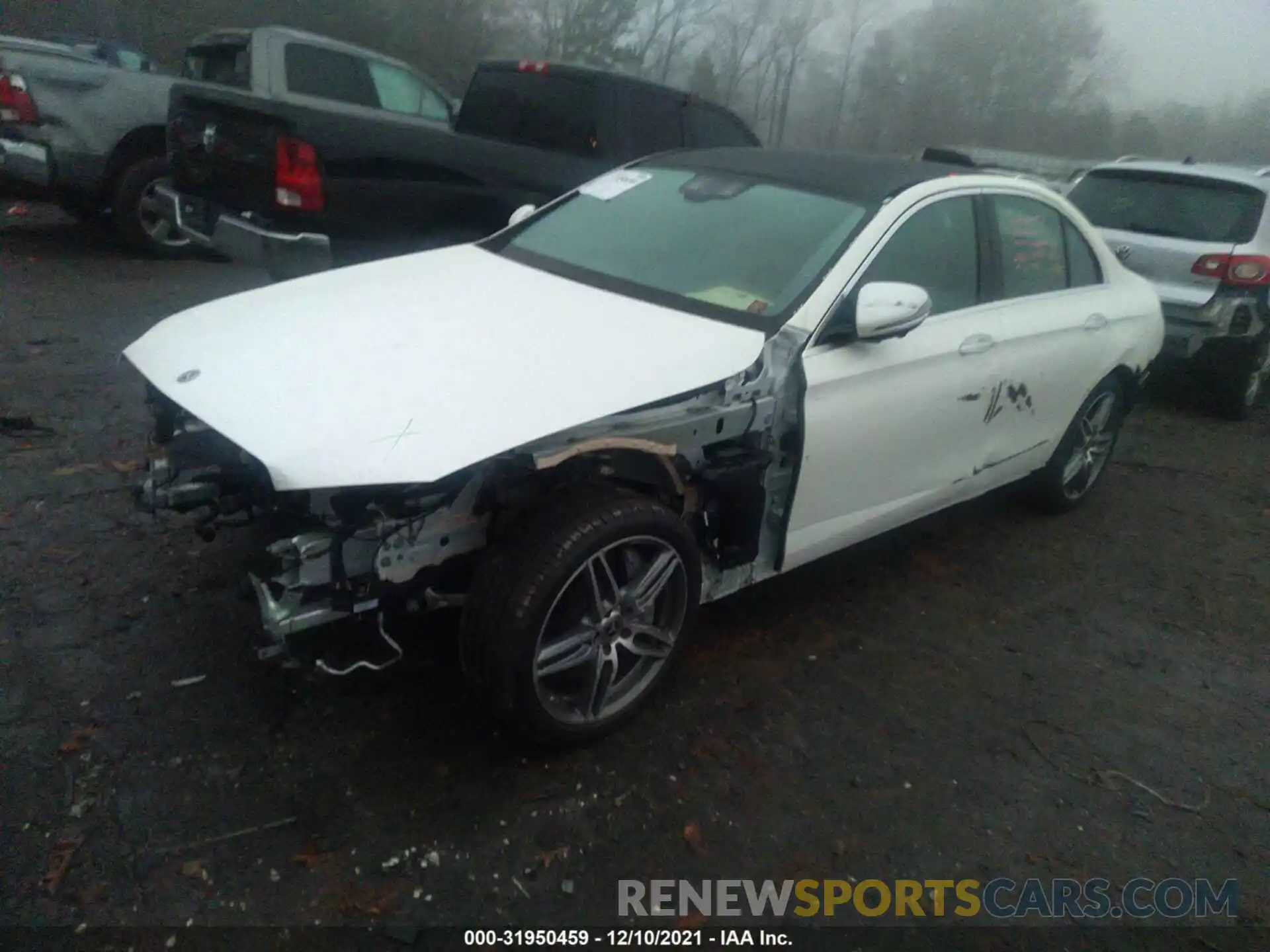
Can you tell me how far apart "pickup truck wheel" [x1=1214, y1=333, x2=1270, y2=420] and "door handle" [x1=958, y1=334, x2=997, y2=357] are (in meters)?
4.16

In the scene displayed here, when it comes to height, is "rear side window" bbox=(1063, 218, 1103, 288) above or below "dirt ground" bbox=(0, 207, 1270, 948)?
above

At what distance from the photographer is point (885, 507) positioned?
135 inches

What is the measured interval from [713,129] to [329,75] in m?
3.44

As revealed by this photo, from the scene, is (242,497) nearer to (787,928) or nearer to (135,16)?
(787,928)

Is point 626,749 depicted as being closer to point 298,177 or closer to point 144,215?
point 298,177

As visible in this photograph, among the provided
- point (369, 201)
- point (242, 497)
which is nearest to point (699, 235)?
point (242, 497)

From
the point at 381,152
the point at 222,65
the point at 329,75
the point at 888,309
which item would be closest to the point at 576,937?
the point at 888,309

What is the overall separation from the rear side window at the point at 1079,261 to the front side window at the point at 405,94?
5739 mm

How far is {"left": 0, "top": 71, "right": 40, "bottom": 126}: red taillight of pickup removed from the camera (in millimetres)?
6816

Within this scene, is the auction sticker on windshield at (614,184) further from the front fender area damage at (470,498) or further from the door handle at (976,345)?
the door handle at (976,345)

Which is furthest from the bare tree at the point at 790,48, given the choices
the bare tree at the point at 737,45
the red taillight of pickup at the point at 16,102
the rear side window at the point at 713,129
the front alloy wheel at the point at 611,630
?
the front alloy wheel at the point at 611,630

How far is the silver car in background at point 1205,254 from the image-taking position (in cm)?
625

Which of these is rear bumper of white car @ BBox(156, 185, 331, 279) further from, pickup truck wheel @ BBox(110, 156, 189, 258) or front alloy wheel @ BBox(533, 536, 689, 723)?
front alloy wheel @ BBox(533, 536, 689, 723)

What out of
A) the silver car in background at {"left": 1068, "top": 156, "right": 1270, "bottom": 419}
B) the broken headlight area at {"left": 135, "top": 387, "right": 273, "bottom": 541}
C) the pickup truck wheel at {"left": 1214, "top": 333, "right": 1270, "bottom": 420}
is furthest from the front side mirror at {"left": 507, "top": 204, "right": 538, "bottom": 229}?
the pickup truck wheel at {"left": 1214, "top": 333, "right": 1270, "bottom": 420}
